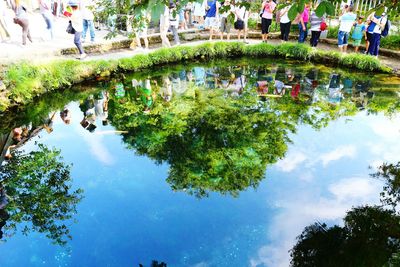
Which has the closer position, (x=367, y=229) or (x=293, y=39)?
(x=367, y=229)

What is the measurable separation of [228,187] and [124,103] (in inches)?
172

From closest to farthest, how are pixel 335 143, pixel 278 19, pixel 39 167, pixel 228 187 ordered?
pixel 228 187
pixel 39 167
pixel 335 143
pixel 278 19

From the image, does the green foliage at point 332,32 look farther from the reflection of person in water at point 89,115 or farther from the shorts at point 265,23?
the reflection of person in water at point 89,115

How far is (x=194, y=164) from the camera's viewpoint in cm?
684

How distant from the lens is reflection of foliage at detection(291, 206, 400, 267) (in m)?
4.73

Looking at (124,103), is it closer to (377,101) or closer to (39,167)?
(39,167)

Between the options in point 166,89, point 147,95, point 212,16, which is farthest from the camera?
point 212,16

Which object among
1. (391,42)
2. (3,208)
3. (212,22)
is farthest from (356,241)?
(391,42)

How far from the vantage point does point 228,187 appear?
20.5 ft

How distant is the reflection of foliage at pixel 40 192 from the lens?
545 cm

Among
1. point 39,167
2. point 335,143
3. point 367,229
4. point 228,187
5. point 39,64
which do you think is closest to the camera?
point 367,229

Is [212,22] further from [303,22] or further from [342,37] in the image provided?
[342,37]

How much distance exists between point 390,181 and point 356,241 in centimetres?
186

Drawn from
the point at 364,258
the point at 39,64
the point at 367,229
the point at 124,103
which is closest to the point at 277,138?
the point at 367,229
